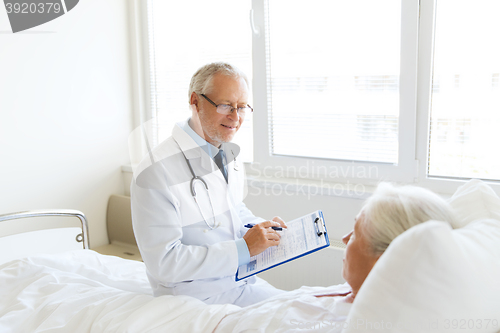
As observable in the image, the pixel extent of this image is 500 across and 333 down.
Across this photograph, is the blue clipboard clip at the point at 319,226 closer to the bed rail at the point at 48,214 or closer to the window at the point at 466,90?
the window at the point at 466,90

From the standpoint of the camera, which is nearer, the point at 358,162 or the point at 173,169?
the point at 173,169

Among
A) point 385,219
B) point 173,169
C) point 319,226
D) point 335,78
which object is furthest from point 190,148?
point 335,78

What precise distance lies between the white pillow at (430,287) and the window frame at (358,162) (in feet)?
4.64

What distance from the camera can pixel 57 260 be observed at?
74.4 inches

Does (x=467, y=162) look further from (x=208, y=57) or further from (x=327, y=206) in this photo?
(x=208, y=57)

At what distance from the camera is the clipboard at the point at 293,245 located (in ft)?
4.90

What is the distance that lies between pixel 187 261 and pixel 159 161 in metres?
0.38

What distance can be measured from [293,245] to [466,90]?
1.23 meters

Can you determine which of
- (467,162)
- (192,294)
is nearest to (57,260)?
(192,294)

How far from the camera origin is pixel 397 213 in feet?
3.30

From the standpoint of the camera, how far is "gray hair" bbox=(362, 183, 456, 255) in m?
0.99

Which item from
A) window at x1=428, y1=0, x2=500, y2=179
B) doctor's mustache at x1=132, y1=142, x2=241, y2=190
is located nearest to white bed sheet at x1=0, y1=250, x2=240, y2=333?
doctor's mustache at x1=132, y1=142, x2=241, y2=190

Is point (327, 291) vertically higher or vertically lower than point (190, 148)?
lower

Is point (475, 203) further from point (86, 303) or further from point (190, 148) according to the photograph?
point (86, 303)
